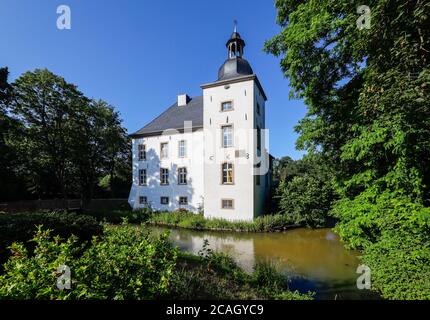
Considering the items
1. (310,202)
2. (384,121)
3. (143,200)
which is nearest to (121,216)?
(143,200)

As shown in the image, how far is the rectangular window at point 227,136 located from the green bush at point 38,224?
393 inches

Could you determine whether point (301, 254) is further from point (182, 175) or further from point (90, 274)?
point (182, 175)

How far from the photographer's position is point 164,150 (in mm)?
18859

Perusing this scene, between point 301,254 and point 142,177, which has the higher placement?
point 142,177

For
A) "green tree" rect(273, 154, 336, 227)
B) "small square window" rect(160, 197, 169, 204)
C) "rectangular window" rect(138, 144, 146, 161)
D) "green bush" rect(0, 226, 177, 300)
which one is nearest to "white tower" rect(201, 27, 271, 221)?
"green tree" rect(273, 154, 336, 227)

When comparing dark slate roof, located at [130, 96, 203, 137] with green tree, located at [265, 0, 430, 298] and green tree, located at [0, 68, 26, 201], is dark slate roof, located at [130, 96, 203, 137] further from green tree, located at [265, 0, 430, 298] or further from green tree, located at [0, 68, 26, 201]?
green tree, located at [265, 0, 430, 298]

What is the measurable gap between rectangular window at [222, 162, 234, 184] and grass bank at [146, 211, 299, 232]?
2.75 m

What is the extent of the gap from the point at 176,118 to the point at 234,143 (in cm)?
781

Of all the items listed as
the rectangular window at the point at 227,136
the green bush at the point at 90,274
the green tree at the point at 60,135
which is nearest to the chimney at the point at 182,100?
the rectangular window at the point at 227,136

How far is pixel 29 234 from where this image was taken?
4578 millimetres

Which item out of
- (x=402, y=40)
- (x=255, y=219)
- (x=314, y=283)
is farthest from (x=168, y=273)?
→ (x=255, y=219)

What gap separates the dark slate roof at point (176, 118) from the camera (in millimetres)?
18266

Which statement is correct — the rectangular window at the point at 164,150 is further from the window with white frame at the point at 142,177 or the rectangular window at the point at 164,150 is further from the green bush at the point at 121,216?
the green bush at the point at 121,216

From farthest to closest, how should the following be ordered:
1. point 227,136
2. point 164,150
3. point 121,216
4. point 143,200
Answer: point 143,200 → point 164,150 → point 121,216 → point 227,136
